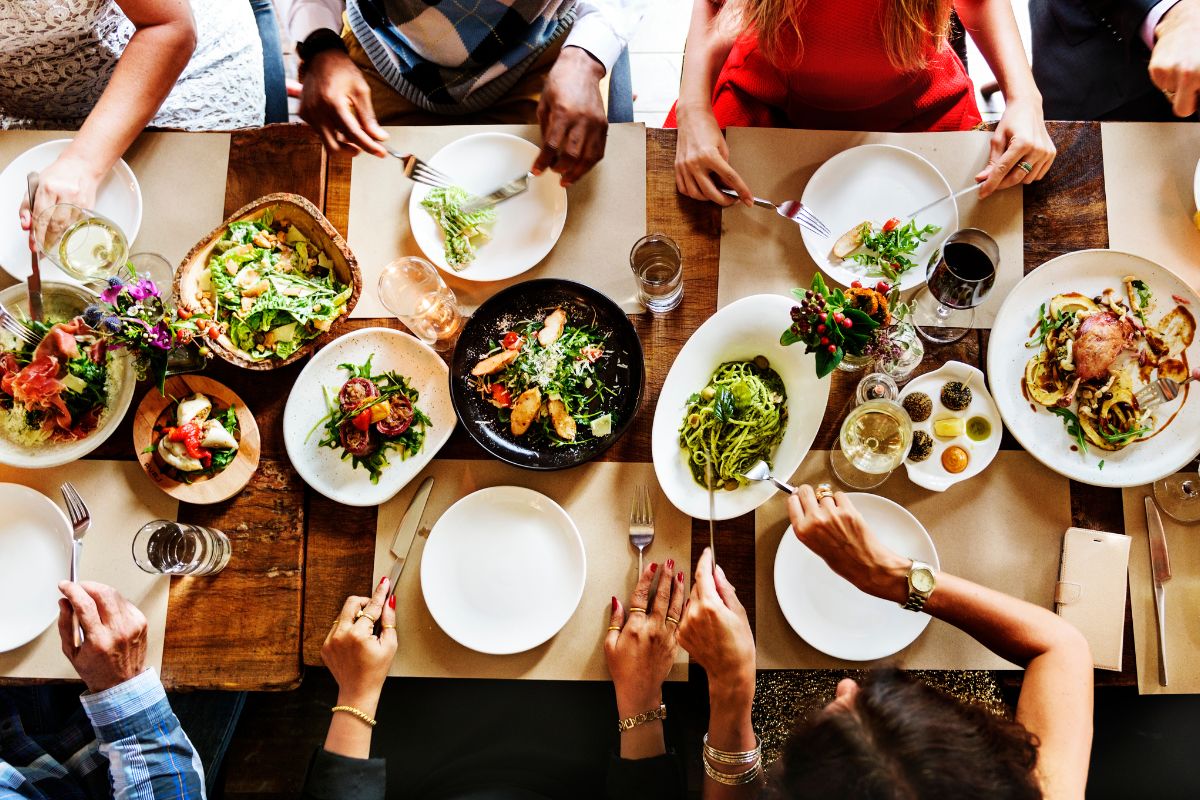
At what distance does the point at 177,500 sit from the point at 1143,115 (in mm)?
2976

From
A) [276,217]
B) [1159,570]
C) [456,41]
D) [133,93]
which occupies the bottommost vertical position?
[1159,570]

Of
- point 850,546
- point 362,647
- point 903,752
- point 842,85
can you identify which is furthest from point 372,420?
point 842,85

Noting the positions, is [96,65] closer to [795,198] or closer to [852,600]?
[795,198]

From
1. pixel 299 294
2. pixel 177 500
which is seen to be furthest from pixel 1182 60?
pixel 177 500

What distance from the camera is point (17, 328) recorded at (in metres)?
1.58

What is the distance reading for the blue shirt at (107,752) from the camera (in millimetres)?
1577

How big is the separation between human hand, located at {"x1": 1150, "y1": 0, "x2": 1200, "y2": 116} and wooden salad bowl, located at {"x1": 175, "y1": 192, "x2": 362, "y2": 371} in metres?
2.06

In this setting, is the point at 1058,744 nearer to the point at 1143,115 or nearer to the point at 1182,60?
the point at 1182,60

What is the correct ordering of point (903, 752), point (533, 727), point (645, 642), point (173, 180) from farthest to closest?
point (533, 727)
point (173, 180)
point (645, 642)
point (903, 752)

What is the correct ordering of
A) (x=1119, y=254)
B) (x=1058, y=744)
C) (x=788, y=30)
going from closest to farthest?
(x=1058, y=744), (x=1119, y=254), (x=788, y=30)

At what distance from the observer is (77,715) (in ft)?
6.23

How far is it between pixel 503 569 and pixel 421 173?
982mm

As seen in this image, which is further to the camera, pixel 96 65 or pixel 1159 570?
pixel 96 65

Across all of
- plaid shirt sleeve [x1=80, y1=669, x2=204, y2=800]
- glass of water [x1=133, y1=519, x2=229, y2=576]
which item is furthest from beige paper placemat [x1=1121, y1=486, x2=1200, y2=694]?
plaid shirt sleeve [x1=80, y1=669, x2=204, y2=800]
